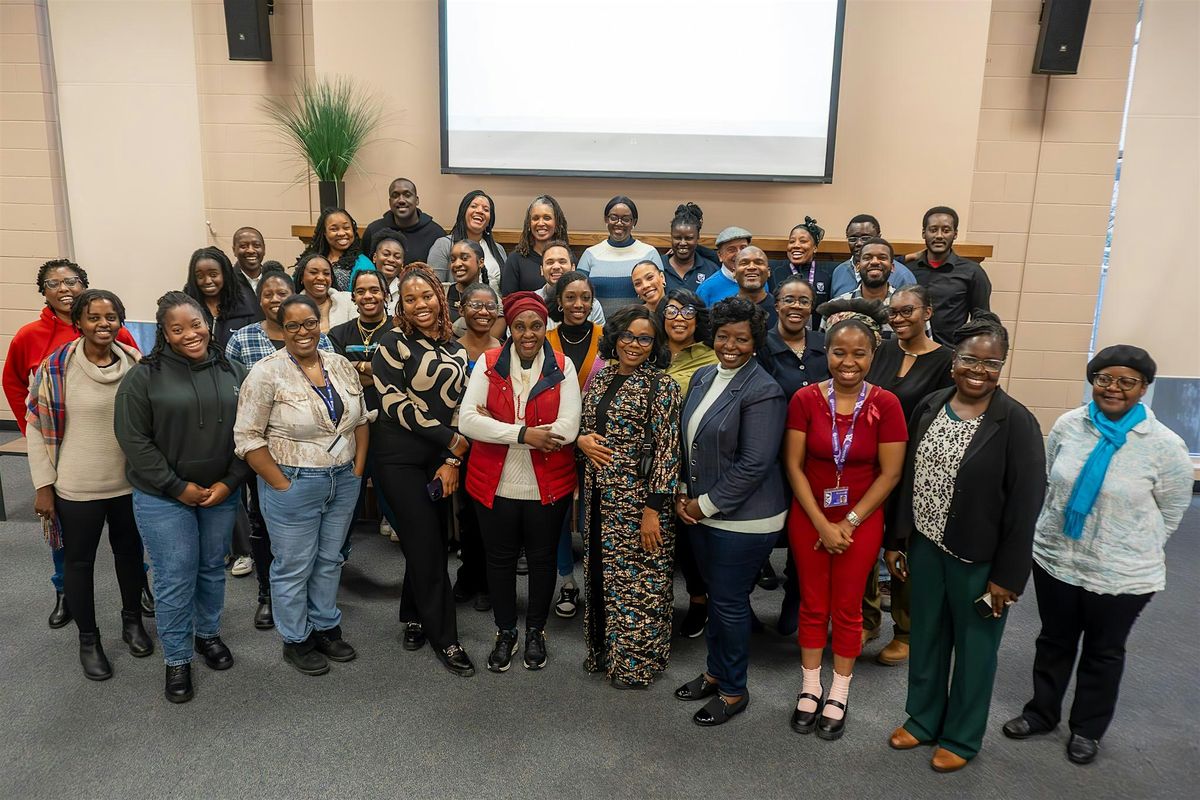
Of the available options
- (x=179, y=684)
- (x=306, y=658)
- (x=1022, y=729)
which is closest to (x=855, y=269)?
(x=1022, y=729)

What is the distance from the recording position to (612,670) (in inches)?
Result: 126

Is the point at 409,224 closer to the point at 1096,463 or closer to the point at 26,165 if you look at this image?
the point at 26,165

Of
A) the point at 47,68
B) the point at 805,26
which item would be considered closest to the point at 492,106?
the point at 805,26

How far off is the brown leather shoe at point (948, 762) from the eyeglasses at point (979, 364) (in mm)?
1341

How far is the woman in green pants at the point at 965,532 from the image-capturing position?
249 centimetres

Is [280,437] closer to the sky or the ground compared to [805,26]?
closer to the ground

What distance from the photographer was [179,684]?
3.08 m

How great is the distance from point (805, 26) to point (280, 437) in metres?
4.67

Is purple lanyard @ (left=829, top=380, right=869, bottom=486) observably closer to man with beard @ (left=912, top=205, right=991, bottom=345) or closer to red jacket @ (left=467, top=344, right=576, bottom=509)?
red jacket @ (left=467, top=344, right=576, bottom=509)

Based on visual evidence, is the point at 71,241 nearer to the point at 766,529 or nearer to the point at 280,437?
the point at 280,437

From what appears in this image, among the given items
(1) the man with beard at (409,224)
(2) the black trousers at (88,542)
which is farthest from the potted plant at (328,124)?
(2) the black trousers at (88,542)

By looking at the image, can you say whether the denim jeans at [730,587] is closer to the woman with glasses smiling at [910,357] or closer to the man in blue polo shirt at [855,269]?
the woman with glasses smiling at [910,357]

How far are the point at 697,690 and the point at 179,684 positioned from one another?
6.64ft

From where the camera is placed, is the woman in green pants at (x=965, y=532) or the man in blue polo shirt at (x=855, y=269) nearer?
the woman in green pants at (x=965, y=532)
